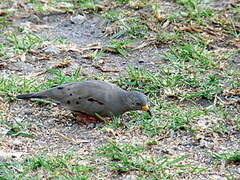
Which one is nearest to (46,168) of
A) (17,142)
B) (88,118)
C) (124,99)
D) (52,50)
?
(17,142)

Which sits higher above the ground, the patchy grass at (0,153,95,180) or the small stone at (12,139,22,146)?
the patchy grass at (0,153,95,180)

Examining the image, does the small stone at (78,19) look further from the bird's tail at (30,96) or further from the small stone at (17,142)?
the small stone at (17,142)

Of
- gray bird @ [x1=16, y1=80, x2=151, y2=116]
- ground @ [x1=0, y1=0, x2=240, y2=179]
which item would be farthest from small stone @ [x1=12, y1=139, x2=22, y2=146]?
gray bird @ [x1=16, y1=80, x2=151, y2=116]

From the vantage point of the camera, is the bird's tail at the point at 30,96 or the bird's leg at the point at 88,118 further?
the bird's tail at the point at 30,96

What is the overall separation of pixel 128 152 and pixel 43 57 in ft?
9.32

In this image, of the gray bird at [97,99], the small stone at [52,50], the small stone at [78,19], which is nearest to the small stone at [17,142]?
the gray bird at [97,99]

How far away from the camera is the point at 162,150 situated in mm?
5758

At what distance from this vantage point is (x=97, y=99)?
21.0 ft

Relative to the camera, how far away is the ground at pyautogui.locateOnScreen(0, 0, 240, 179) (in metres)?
5.46

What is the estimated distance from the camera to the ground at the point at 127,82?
5.46m

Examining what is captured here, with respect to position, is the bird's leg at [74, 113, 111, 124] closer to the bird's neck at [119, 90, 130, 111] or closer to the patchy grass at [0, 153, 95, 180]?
the bird's neck at [119, 90, 130, 111]

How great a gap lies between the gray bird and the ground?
0.15 meters

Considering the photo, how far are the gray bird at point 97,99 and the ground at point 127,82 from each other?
5.8 inches

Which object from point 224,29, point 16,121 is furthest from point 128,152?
point 224,29
